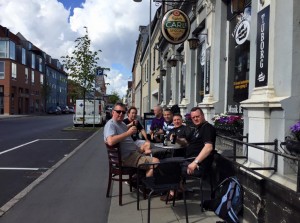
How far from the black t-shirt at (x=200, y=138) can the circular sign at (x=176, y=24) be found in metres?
6.71

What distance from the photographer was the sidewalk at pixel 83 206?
5.57 metres

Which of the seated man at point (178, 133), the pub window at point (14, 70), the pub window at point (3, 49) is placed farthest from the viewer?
the pub window at point (14, 70)

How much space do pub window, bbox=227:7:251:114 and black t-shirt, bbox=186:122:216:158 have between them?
2144 millimetres

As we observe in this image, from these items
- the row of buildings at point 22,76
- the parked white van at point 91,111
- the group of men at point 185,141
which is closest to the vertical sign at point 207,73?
the group of men at point 185,141

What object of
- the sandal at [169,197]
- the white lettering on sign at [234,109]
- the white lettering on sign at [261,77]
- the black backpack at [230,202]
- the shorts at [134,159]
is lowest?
the sandal at [169,197]

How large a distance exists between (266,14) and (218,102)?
380 centimetres

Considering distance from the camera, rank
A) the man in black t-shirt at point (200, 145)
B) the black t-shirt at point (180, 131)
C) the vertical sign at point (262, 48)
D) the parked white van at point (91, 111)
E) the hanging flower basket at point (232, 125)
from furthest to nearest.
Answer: the parked white van at point (91, 111) → the hanging flower basket at point (232, 125) → the black t-shirt at point (180, 131) → the vertical sign at point (262, 48) → the man in black t-shirt at point (200, 145)

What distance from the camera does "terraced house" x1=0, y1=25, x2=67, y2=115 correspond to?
62.1m

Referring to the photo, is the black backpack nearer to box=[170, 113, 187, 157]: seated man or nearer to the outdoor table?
the outdoor table

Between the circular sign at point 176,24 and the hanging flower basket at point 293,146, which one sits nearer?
the hanging flower basket at point 293,146

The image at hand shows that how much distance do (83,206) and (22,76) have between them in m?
67.8

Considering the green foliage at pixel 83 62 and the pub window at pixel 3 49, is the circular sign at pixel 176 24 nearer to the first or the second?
the green foliage at pixel 83 62

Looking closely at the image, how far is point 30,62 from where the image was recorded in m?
76.3

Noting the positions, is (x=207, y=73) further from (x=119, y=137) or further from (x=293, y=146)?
(x=293, y=146)
